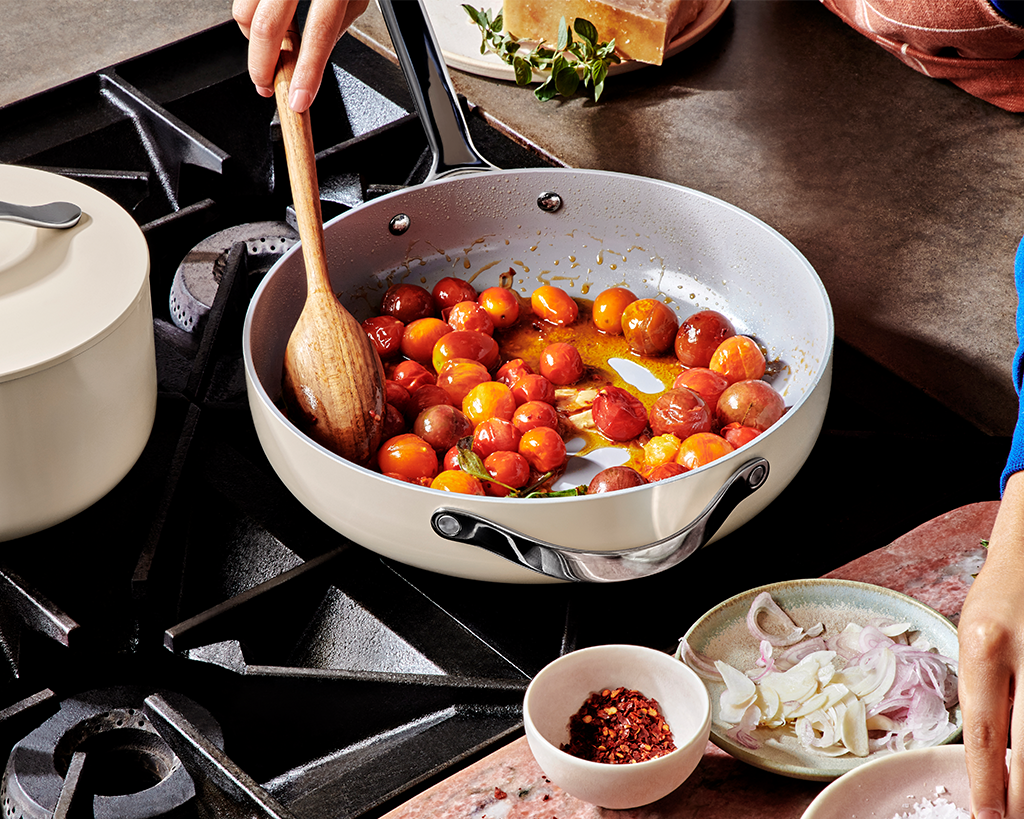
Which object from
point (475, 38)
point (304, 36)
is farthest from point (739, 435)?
point (475, 38)

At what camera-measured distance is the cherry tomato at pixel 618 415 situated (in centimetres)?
87

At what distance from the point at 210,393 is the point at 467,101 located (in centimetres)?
49

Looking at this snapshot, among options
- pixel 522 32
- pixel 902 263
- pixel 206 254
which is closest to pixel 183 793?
pixel 206 254

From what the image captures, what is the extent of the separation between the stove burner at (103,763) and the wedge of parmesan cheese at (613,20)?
0.85 meters

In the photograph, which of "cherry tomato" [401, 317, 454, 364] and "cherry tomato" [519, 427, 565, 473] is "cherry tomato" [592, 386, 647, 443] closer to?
"cherry tomato" [519, 427, 565, 473]

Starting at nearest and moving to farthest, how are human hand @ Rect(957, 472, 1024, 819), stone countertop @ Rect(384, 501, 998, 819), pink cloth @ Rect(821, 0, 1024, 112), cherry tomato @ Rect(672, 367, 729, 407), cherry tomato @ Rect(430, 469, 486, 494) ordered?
human hand @ Rect(957, 472, 1024, 819) < stone countertop @ Rect(384, 501, 998, 819) < cherry tomato @ Rect(430, 469, 486, 494) < cherry tomato @ Rect(672, 367, 729, 407) < pink cloth @ Rect(821, 0, 1024, 112)

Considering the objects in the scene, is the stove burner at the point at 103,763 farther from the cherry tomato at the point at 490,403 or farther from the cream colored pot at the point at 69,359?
the cherry tomato at the point at 490,403

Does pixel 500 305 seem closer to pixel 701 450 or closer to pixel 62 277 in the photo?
pixel 701 450

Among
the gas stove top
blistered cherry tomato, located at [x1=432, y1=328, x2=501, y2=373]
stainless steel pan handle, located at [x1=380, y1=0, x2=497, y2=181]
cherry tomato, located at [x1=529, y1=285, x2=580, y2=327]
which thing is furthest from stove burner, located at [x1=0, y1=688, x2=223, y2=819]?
stainless steel pan handle, located at [x1=380, y1=0, x2=497, y2=181]

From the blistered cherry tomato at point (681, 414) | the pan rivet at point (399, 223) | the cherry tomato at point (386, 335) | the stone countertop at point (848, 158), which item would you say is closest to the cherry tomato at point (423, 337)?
the cherry tomato at point (386, 335)

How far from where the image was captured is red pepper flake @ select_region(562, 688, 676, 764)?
61cm

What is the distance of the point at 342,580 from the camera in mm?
784

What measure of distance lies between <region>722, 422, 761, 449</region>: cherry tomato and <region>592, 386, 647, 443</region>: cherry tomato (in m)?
0.07

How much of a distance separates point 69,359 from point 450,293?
40 centimetres
